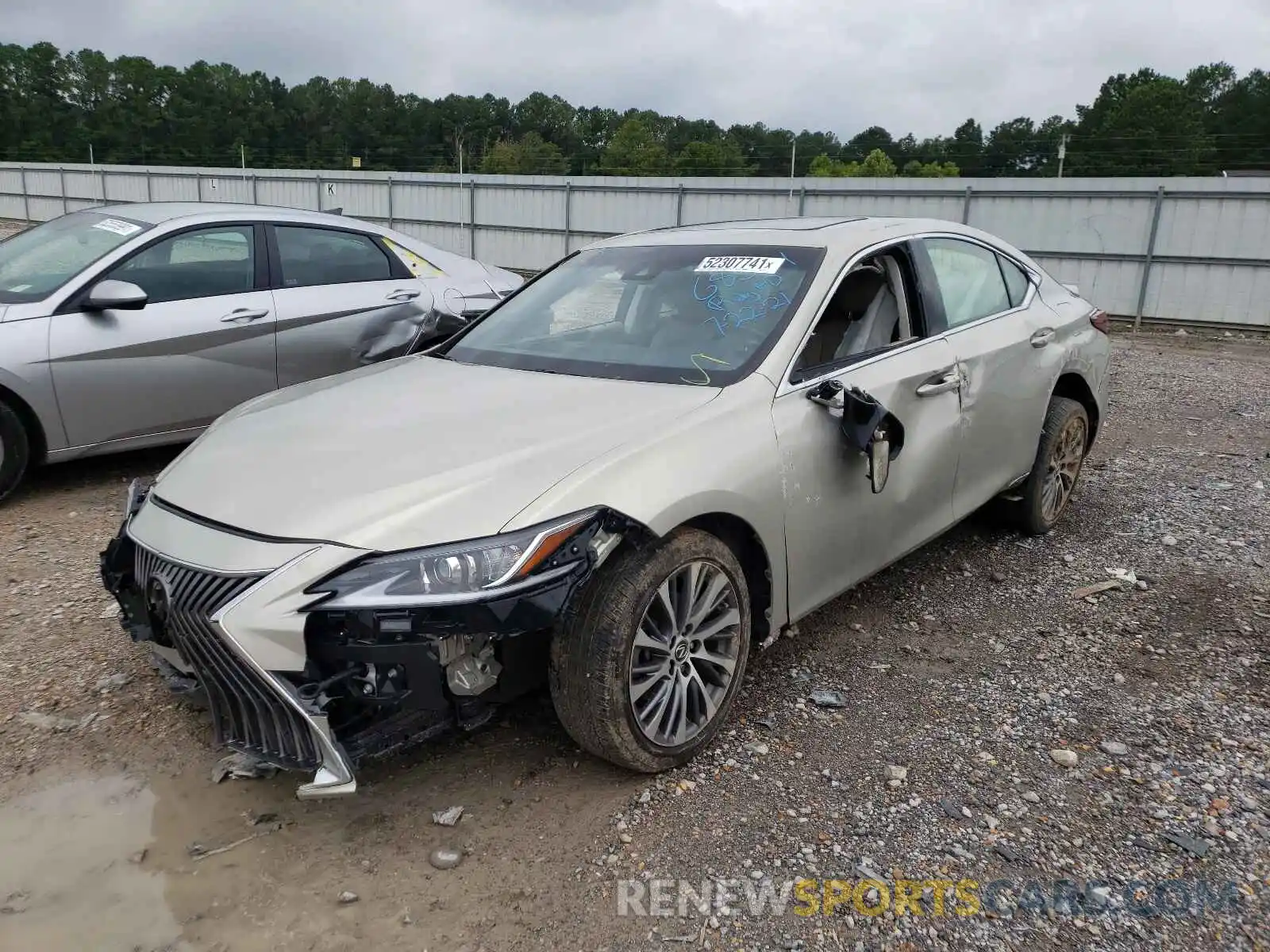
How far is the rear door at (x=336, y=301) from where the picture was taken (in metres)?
5.73

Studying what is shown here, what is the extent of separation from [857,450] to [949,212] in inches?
564

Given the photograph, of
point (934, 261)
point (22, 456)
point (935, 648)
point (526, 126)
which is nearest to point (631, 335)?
point (934, 261)

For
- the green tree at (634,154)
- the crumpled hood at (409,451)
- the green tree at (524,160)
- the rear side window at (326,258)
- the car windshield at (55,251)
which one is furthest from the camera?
the green tree at (524,160)

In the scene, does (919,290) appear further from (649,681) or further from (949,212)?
(949,212)

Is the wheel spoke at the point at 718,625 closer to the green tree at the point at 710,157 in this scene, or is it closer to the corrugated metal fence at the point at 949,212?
the corrugated metal fence at the point at 949,212

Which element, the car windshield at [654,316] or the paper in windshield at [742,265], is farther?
the paper in windshield at [742,265]

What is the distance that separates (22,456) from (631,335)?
11.4ft

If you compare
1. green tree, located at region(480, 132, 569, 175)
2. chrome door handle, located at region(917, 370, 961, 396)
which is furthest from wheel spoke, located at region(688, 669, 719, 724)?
green tree, located at region(480, 132, 569, 175)

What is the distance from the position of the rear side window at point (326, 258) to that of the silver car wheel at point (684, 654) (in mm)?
4108

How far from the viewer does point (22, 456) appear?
488 cm

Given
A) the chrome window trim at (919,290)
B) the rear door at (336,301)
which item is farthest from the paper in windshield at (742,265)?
the rear door at (336,301)

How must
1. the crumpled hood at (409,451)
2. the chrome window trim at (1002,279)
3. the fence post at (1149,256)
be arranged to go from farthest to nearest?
the fence post at (1149,256) < the chrome window trim at (1002,279) < the crumpled hood at (409,451)

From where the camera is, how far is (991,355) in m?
4.02

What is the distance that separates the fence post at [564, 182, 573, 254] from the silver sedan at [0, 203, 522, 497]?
13244 mm
